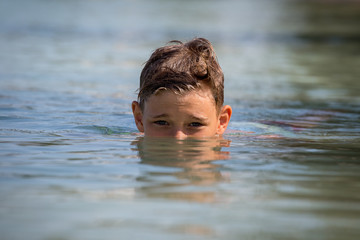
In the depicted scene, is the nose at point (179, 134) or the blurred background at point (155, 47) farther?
the blurred background at point (155, 47)

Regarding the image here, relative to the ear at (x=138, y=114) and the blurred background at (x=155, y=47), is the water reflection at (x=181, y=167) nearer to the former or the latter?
the ear at (x=138, y=114)

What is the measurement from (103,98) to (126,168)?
526 centimetres

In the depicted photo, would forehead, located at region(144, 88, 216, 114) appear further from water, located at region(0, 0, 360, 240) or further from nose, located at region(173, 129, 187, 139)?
water, located at region(0, 0, 360, 240)

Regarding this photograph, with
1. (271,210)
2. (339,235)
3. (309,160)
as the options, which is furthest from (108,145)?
(339,235)

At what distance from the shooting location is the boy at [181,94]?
5.43 meters

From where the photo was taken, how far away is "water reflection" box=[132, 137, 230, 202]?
3.52 m

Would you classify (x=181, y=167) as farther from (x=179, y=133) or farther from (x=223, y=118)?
(x=223, y=118)

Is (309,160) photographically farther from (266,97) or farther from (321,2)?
(321,2)

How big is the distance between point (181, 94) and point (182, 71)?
27 cm

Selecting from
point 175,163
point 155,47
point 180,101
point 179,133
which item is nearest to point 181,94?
point 180,101

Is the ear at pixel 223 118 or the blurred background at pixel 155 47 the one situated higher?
the blurred background at pixel 155 47

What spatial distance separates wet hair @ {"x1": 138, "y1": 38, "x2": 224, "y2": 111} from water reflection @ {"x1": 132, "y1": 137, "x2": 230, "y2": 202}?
0.45m

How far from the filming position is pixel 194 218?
3029mm

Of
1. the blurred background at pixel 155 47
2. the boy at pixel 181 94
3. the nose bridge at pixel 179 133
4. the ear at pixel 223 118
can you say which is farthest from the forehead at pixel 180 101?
the blurred background at pixel 155 47
